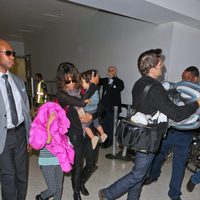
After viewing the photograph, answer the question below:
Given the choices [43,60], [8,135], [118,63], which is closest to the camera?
[8,135]

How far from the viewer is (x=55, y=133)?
1710 mm

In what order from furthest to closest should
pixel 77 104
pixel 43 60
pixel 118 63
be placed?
pixel 43 60 → pixel 118 63 → pixel 77 104

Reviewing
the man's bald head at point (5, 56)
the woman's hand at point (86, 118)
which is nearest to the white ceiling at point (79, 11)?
the man's bald head at point (5, 56)

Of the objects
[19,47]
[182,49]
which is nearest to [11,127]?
[182,49]

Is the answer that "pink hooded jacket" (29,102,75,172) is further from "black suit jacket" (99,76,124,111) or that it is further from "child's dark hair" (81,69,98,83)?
"black suit jacket" (99,76,124,111)

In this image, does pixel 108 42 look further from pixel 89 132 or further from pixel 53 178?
pixel 53 178

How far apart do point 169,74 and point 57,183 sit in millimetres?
2553

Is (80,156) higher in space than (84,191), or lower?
higher

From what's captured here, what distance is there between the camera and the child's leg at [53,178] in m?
1.77

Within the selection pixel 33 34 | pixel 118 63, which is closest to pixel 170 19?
pixel 118 63

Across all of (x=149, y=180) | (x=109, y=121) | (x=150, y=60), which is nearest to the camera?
(x=150, y=60)

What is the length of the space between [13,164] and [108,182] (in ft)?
4.27

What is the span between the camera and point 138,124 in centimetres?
165

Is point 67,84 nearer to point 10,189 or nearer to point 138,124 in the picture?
point 138,124
